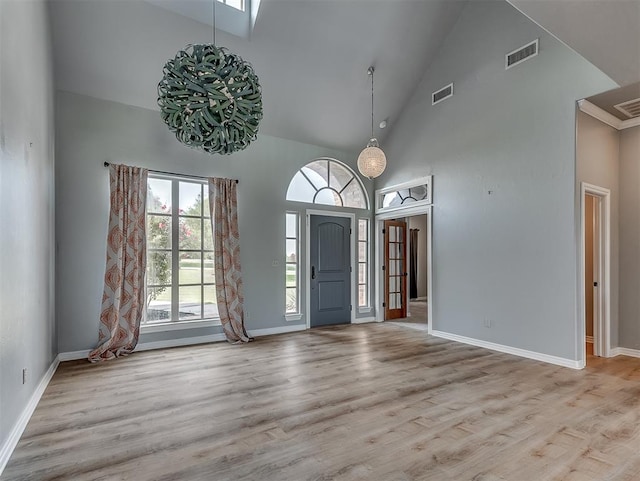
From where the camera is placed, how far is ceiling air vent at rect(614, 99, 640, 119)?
411cm

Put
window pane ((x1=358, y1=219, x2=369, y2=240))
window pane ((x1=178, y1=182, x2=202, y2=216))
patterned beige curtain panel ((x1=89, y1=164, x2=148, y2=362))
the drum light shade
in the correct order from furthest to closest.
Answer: window pane ((x1=358, y1=219, x2=369, y2=240)) → window pane ((x1=178, y1=182, x2=202, y2=216)) → the drum light shade → patterned beige curtain panel ((x1=89, y1=164, x2=148, y2=362))

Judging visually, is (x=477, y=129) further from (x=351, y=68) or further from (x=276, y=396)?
(x=276, y=396)

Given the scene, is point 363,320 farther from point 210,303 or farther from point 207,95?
point 207,95

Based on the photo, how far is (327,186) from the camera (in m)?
6.71

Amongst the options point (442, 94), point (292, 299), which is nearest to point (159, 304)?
point (292, 299)

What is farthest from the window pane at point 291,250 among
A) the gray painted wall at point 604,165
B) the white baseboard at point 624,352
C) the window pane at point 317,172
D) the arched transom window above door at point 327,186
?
the white baseboard at point 624,352

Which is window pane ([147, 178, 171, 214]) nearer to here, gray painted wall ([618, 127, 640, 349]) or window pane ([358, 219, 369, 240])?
window pane ([358, 219, 369, 240])

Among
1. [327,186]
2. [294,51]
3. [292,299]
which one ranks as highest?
[294,51]

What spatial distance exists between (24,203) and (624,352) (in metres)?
6.88

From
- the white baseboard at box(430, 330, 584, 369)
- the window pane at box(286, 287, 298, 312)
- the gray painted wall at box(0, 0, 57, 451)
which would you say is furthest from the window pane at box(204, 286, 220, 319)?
the white baseboard at box(430, 330, 584, 369)

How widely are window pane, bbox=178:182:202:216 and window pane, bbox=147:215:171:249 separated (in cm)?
27

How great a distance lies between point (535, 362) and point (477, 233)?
1840 millimetres

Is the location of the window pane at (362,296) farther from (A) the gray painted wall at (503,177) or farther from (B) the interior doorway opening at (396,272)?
(A) the gray painted wall at (503,177)

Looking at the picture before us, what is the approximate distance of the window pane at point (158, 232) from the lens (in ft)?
16.4
